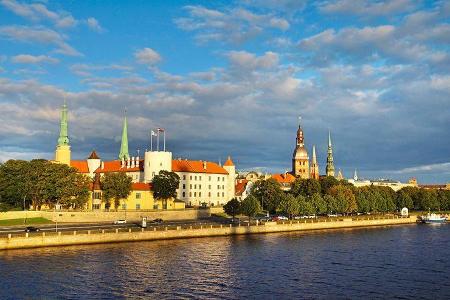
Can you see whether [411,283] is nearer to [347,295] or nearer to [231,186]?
[347,295]

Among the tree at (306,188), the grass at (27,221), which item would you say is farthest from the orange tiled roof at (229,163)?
the grass at (27,221)

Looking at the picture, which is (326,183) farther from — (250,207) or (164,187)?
(164,187)

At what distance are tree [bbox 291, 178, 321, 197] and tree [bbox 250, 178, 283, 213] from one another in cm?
711

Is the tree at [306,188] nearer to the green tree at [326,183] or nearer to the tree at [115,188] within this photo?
the green tree at [326,183]

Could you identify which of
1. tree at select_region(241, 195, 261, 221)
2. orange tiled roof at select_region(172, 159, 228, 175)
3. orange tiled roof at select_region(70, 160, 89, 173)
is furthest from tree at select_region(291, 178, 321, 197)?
orange tiled roof at select_region(70, 160, 89, 173)

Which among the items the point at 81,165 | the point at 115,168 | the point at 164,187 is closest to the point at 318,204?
the point at 164,187

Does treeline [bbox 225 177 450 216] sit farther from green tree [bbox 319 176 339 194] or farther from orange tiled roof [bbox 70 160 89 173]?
orange tiled roof [bbox 70 160 89 173]

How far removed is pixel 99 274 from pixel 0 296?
12846mm

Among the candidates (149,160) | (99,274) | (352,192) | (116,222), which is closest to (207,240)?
(116,222)

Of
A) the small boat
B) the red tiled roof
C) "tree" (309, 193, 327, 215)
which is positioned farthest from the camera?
the small boat

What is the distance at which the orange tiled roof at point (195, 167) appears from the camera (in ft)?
529

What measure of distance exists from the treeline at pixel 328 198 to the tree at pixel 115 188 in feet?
88.9

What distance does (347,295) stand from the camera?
52.0 metres

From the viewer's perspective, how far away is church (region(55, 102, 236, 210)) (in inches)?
5212
